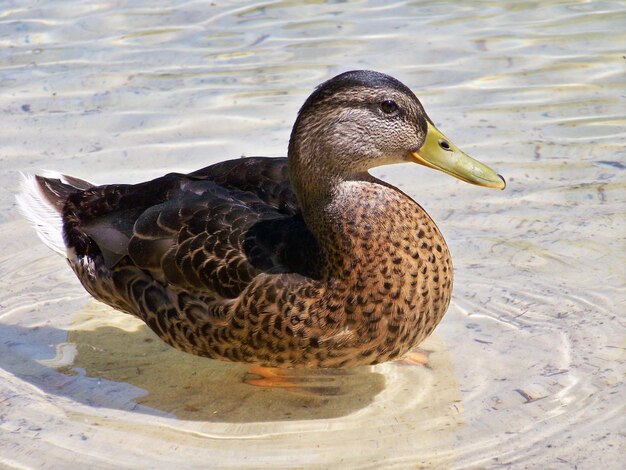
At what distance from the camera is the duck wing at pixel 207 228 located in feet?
15.7

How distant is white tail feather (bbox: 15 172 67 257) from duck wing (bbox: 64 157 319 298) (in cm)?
15

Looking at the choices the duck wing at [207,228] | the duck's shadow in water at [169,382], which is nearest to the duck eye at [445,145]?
the duck wing at [207,228]

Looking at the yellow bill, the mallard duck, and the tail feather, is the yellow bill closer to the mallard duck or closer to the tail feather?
the mallard duck

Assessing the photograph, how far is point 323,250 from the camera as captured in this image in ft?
15.6

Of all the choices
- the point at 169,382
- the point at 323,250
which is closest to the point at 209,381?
the point at 169,382

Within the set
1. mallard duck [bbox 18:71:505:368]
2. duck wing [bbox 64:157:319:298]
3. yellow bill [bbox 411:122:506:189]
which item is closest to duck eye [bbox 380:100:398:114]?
mallard duck [bbox 18:71:505:368]

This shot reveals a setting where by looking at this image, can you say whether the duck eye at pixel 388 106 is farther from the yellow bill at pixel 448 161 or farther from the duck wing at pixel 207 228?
the duck wing at pixel 207 228

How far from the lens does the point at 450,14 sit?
9.12 m

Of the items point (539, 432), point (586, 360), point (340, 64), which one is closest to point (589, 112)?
point (340, 64)

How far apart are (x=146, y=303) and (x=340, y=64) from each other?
3.63 m

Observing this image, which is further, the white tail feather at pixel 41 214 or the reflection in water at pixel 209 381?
the white tail feather at pixel 41 214

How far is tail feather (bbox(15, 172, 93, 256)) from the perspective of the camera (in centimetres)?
565

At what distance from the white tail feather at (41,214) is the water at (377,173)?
39cm

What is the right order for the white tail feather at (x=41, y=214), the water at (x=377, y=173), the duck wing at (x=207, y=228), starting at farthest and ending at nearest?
the white tail feather at (x=41, y=214) → the duck wing at (x=207, y=228) → the water at (x=377, y=173)
